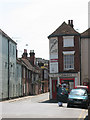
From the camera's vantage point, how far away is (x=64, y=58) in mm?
36906

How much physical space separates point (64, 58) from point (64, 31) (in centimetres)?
368

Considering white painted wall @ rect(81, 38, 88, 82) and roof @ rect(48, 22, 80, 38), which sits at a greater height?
roof @ rect(48, 22, 80, 38)

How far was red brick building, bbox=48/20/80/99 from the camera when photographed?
119 ft

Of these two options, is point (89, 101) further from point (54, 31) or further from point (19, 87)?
point (19, 87)

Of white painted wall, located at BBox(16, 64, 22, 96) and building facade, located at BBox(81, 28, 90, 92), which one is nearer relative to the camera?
building facade, located at BBox(81, 28, 90, 92)

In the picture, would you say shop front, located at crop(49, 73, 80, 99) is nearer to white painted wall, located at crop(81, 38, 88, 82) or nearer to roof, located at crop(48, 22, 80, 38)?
white painted wall, located at crop(81, 38, 88, 82)

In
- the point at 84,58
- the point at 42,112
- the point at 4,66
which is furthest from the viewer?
the point at 4,66

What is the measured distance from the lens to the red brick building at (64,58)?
36406 mm

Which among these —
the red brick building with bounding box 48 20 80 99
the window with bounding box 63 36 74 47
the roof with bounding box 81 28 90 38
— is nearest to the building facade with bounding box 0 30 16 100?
the red brick building with bounding box 48 20 80 99

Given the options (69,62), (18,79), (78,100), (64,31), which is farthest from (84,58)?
(18,79)

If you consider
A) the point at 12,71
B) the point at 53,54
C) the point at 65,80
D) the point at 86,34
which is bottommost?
the point at 65,80

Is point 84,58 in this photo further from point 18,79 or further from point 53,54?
point 18,79

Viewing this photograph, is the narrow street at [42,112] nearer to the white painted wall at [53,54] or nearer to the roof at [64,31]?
the white painted wall at [53,54]

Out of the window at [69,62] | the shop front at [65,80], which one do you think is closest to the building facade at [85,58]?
the shop front at [65,80]
